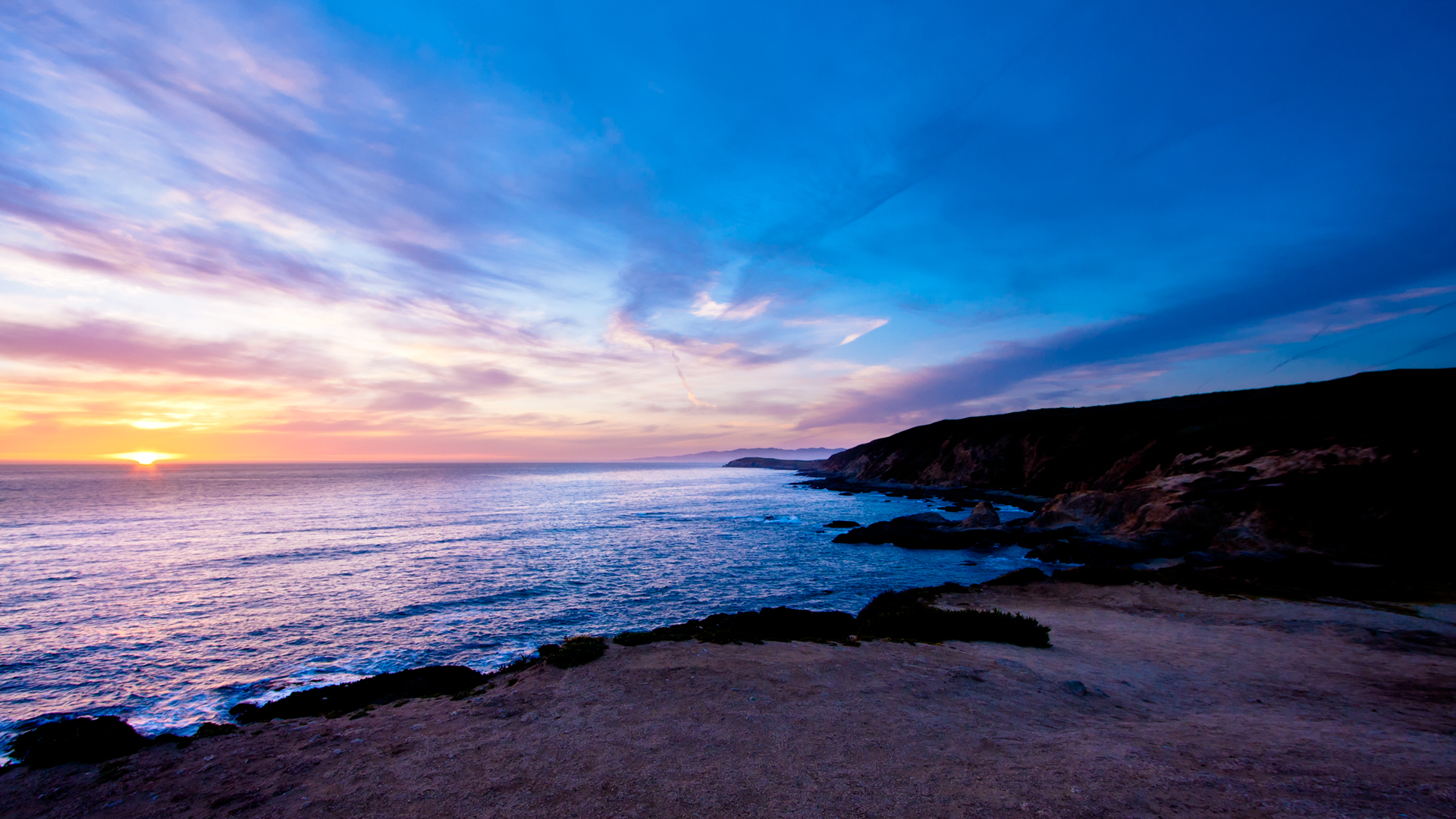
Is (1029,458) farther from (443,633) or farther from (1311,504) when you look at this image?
(443,633)

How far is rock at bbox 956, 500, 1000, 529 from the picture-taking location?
4494cm

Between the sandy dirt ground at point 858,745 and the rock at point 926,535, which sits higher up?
the sandy dirt ground at point 858,745

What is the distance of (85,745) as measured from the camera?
993cm

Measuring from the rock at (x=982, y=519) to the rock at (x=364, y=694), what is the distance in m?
41.8

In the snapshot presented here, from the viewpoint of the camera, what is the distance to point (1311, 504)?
89.8 feet

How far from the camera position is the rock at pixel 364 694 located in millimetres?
12898

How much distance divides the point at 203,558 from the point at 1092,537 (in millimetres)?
62629

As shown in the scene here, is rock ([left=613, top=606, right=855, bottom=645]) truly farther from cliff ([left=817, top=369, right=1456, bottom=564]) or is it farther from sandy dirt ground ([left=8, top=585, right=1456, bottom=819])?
cliff ([left=817, top=369, right=1456, bottom=564])

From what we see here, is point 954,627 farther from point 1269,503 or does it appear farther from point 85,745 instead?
point 1269,503

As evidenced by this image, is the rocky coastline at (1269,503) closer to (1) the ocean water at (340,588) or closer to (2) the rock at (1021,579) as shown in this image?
(2) the rock at (1021,579)

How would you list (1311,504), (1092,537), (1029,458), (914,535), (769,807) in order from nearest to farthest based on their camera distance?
(769,807)
(1311,504)
(1092,537)
(914,535)
(1029,458)

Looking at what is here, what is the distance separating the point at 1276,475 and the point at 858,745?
4027cm

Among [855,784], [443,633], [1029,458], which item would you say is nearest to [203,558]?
[443,633]

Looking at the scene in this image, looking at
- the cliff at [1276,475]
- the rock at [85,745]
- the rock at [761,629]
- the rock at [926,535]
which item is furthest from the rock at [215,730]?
the cliff at [1276,475]
